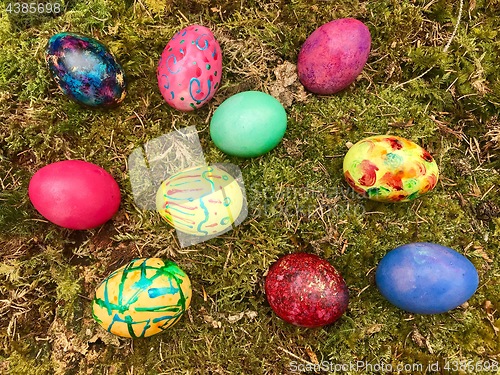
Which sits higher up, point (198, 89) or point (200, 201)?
point (198, 89)

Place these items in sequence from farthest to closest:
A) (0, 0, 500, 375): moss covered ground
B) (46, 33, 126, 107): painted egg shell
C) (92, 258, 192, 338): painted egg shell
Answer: (0, 0, 500, 375): moss covered ground < (46, 33, 126, 107): painted egg shell < (92, 258, 192, 338): painted egg shell

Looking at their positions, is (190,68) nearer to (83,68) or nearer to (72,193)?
(83,68)

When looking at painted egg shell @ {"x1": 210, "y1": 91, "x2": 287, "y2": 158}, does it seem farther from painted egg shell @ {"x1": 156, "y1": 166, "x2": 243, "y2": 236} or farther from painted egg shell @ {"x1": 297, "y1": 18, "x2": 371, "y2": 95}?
painted egg shell @ {"x1": 297, "y1": 18, "x2": 371, "y2": 95}

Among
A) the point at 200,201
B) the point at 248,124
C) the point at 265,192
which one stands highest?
the point at 248,124

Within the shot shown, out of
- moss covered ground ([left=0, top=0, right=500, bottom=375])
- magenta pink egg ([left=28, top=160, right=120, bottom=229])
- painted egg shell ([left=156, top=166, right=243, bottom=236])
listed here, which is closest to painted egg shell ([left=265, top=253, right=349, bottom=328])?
moss covered ground ([left=0, top=0, right=500, bottom=375])

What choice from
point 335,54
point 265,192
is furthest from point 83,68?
point 335,54

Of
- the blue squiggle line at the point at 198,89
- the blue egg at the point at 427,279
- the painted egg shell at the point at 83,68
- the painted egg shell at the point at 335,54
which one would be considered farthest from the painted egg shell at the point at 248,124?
the blue egg at the point at 427,279
